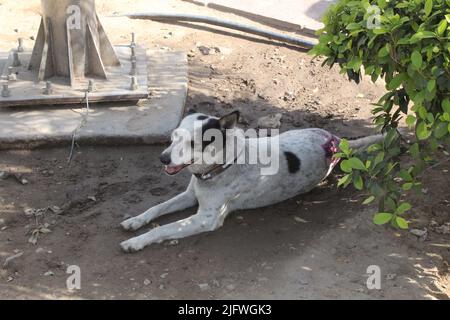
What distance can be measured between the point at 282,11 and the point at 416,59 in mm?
5794

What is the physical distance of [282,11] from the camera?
9609 millimetres

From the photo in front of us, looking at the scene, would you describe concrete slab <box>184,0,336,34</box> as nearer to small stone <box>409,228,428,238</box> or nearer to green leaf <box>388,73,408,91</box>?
small stone <box>409,228,428,238</box>

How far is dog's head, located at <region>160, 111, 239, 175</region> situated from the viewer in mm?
5195

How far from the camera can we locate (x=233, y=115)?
5168 millimetres

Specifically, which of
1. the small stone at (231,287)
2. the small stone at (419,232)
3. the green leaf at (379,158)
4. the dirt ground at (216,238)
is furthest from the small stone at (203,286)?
the small stone at (419,232)

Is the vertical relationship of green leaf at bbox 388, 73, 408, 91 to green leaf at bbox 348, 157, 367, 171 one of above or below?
above

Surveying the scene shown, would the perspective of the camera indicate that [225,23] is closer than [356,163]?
No

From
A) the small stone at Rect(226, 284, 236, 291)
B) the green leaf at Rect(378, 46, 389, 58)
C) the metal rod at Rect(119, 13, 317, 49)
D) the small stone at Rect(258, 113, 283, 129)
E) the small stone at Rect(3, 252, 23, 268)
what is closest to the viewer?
the green leaf at Rect(378, 46, 389, 58)

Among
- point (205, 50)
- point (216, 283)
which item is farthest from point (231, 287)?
point (205, 50)

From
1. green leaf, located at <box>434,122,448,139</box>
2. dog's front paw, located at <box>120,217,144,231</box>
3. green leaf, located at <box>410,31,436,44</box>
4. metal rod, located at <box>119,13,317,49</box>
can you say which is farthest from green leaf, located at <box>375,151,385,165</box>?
metal rod, located at <box>119,13,317,49</box>

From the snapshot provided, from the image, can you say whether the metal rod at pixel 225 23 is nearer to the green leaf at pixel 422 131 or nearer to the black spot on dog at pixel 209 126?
the black spot on dog at pixel 209 126

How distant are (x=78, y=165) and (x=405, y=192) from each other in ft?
9.63

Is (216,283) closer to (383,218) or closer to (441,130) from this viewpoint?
(383,218)

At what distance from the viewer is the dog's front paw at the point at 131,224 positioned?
546 centimetres
